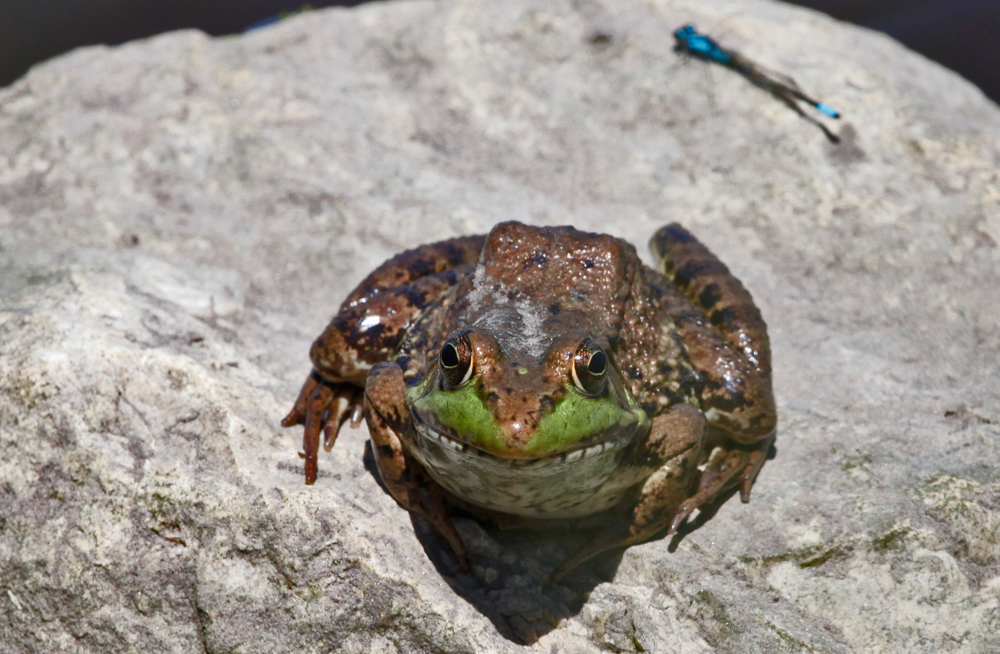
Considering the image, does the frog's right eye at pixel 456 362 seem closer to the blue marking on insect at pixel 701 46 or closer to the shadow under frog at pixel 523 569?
the shadow under frog at pixel 523 569

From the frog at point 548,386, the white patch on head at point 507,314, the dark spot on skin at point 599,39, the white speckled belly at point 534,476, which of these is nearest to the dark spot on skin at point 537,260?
the frog at point 548,386

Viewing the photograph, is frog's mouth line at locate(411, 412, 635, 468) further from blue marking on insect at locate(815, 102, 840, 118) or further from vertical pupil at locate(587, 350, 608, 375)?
blue marking on insect at locate(815, 102, 840, 118)

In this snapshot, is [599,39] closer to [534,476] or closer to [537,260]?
[537,260]

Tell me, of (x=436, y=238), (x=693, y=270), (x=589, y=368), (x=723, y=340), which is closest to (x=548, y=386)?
(x=589, y=368)

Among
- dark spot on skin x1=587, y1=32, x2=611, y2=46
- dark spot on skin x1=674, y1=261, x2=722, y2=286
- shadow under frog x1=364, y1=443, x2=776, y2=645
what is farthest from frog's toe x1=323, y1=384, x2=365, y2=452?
dark spot on skin x1=587, y1=32, x2=611, y2=46

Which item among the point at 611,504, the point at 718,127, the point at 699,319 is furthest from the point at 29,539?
the point at 718,127

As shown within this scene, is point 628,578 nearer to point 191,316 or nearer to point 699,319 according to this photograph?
point 699,319

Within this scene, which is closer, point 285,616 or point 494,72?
point 285,616
